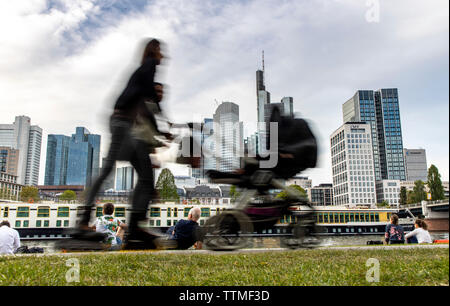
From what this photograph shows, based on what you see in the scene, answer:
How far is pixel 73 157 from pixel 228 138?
4.55 feet

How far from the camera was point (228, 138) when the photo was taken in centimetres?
294

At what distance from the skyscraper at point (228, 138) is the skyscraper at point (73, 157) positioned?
996 millimetres

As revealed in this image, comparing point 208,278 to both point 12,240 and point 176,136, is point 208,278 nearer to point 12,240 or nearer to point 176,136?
point 176,136

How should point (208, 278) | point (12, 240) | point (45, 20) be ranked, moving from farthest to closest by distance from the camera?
1. point (12, 240)
2. point (45, 20)
3. point (208, 278)

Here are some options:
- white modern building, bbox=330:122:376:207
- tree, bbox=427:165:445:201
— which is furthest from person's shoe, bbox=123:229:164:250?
white modern building, bbox=330:122:376:207

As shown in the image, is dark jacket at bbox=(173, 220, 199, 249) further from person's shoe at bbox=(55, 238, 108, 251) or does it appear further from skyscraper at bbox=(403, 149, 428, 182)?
skyscraper at bbox=(403, 149, 428, 182)

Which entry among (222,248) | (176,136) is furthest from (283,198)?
(176,136)

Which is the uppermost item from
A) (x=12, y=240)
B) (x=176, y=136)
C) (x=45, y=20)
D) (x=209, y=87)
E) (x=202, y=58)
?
(x=45, y=20)

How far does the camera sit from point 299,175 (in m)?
3.11

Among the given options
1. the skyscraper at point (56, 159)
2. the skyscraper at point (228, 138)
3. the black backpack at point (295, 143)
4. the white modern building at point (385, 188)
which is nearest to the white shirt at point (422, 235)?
the white modern building at point (385, 188)

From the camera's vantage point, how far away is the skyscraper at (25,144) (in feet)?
8.12

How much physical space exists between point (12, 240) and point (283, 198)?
3797mm

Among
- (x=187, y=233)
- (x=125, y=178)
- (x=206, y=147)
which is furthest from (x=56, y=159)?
(x=187, y=233)
